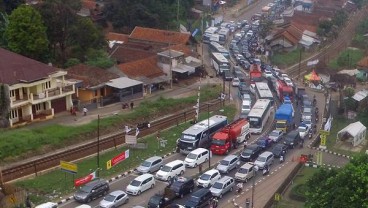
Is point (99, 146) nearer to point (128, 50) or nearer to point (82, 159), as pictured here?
point (82, 159)

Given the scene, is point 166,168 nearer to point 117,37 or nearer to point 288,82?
point 288,82

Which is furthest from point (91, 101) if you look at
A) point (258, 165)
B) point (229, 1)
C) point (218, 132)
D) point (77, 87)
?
point (229, 1)

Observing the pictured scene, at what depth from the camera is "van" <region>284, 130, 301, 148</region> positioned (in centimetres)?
3453

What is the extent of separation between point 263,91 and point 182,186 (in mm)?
17720

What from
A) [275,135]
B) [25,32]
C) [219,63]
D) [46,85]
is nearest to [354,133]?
[275,135]

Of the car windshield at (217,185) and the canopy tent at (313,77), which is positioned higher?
the car windshield at (217,185)

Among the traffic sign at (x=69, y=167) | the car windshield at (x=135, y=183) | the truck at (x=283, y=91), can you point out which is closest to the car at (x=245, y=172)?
the car windshield at (x=135, y=183)

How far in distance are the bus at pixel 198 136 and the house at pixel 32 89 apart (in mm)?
8173

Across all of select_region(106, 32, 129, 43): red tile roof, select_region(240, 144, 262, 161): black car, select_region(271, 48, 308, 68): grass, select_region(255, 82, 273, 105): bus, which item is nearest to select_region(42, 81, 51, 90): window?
select_region(240, 144, 262, 161): black car

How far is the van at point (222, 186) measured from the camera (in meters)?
27.4

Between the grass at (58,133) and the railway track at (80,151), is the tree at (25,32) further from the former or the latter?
the railway track at (80,151)

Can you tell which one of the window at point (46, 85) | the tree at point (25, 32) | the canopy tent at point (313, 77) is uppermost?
the tree at point (25, 32)

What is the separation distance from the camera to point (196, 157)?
31234 mm

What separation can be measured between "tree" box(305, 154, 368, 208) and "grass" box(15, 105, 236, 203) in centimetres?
1124
